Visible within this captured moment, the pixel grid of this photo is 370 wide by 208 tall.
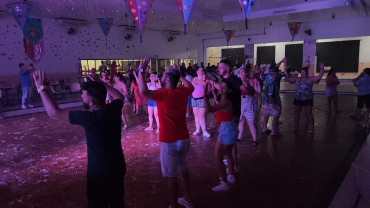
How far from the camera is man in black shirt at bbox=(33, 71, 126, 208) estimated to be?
2.14 m

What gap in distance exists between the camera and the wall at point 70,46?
12.7m

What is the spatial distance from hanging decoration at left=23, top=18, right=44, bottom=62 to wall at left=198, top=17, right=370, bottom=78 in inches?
535

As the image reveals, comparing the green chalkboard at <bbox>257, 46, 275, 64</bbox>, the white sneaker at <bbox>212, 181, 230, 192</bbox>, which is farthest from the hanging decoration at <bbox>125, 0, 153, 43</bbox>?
the green chalkboard at <bbox>257, 46, 275, 64</bbox>

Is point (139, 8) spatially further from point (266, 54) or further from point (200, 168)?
point (266, 54)

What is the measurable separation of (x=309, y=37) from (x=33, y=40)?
55.3 ft

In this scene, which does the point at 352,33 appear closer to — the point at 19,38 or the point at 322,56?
the point at 322,56

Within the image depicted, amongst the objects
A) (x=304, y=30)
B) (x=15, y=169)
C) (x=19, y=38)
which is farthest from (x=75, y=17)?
(x=304, y=30)

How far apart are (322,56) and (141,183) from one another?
1931 cm

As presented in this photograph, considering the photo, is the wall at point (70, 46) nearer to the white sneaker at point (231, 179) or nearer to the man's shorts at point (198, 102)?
the man's shorts at point (198, 102)

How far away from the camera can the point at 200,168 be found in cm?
459

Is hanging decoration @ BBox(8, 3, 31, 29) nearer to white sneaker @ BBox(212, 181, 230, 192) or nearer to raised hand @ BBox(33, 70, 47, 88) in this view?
raised hand @ BBox(33, 70, 47, 88)

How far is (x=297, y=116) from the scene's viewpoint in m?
7.13

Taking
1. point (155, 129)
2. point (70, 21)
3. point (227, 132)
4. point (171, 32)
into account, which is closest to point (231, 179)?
point (227, 132)

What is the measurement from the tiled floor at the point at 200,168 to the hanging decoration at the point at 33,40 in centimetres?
714
